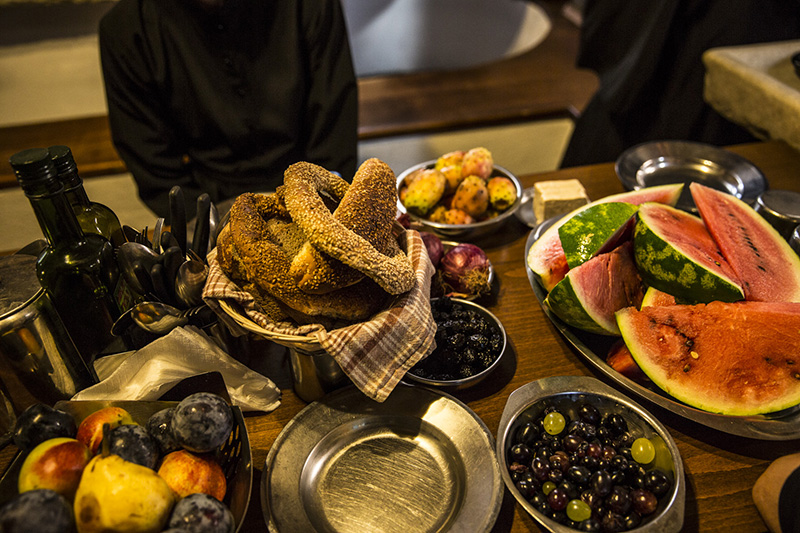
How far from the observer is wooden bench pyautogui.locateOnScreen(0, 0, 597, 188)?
2564mm

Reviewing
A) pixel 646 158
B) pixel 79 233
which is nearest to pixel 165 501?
pixel 79 233

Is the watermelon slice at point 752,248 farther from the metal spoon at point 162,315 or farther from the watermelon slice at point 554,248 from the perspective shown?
the metal spoon at point 162,315

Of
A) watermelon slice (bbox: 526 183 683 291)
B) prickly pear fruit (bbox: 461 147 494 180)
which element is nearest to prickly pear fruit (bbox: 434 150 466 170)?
prickly pear fruit (bbox: 461 147 494 180)

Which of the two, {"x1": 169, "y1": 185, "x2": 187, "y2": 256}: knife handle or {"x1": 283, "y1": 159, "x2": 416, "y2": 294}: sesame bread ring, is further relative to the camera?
{"x1": 169, "y1": 185, "x2": 187, "y2": 256}: knife handle

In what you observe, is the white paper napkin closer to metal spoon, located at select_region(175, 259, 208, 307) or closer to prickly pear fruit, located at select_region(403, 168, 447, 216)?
metal spoon, located at select_region(175, 259, 208, 307)

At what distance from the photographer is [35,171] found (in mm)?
673

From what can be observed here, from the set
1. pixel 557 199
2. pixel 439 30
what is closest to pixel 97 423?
pixel 557 199

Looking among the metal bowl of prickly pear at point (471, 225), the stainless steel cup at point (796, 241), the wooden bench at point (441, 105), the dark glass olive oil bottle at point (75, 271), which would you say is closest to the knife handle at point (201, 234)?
the dark glass olive oil bottle at point (75, 271)

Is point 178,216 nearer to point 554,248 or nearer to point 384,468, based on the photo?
point 384,468

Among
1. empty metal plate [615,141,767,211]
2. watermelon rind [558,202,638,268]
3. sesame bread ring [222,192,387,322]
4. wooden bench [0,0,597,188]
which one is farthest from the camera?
wooden bench [0,0,597,188]

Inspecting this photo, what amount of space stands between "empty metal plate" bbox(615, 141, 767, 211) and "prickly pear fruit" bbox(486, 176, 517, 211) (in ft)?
1.23

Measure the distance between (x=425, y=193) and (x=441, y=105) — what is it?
1.82m

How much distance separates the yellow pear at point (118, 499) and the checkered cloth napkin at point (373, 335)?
26 centimetres

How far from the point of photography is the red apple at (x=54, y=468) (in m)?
0.57
